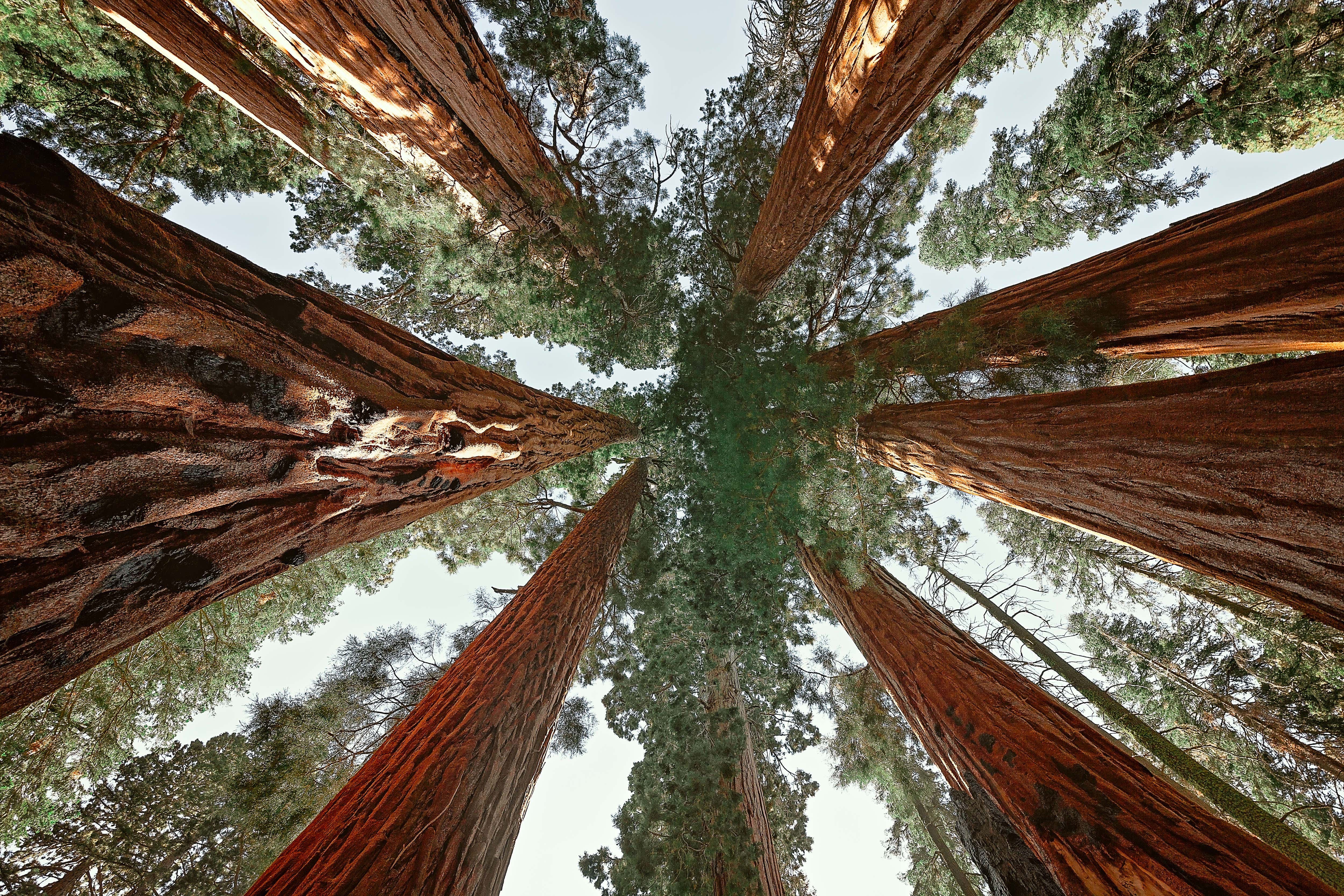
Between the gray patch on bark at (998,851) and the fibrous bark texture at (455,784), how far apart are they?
2.94 metres

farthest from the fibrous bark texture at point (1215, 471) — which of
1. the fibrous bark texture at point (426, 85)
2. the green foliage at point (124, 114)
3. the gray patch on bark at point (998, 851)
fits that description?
the green foliage at point (124, 114)

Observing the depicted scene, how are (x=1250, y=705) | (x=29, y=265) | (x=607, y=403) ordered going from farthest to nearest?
(x=607, y=403) → (x=1250, y=705) → (x=29, y=265)

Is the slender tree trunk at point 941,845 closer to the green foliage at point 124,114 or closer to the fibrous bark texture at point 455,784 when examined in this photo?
the fibrous bark texture at point 455,784

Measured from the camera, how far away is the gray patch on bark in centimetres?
256

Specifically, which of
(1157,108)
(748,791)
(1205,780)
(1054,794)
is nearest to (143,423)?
(1054,794)

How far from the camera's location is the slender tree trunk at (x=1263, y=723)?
5.09 metres

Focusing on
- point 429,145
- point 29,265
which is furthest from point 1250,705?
point 429,145

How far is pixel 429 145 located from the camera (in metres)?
4.88

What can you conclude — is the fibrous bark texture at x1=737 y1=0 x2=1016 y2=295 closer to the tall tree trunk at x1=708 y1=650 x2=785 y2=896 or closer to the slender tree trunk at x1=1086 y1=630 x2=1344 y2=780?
the tall tree trunk at x1=708 y1=650 x2=785 y2=896

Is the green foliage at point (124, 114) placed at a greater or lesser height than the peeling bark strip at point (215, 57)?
greater

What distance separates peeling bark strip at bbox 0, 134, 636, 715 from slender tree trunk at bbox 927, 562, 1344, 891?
6158mm

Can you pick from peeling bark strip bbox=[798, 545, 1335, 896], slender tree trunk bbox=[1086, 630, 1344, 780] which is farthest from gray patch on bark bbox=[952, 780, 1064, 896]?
slender tree trunk bbox=[1086, 630, 1344, 780]

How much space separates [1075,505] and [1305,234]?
169 centimetres

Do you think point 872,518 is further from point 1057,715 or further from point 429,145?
point 429,145
